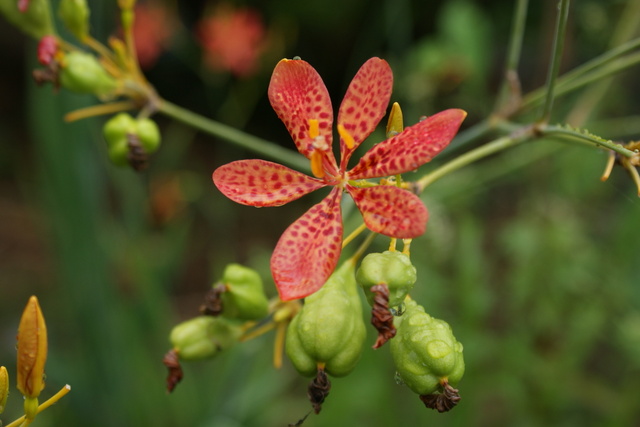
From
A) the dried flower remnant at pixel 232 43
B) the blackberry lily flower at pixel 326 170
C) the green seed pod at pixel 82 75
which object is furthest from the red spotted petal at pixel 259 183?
the dried flower remnant at pixel 232 43

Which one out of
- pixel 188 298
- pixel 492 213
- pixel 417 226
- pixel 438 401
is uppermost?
pixel 417 226

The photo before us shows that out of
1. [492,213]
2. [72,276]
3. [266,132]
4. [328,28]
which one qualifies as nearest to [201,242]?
[266,132]

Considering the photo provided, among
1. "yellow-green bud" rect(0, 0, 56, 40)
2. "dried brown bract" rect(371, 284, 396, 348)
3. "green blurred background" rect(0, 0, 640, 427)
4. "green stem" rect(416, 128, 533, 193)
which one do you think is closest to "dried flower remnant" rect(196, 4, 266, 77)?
"green blurred background" rect(0, 0, 640, 427)

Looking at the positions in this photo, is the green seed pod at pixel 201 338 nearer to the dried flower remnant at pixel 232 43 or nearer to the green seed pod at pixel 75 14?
the green seed pod at pixel 75 14

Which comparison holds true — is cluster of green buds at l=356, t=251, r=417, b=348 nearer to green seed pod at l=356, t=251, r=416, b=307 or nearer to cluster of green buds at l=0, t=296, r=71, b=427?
green seed pod at l=356, t=251, r=416, b=307

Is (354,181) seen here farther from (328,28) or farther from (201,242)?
(201,242)

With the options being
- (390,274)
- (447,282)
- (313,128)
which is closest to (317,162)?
(313,128)
